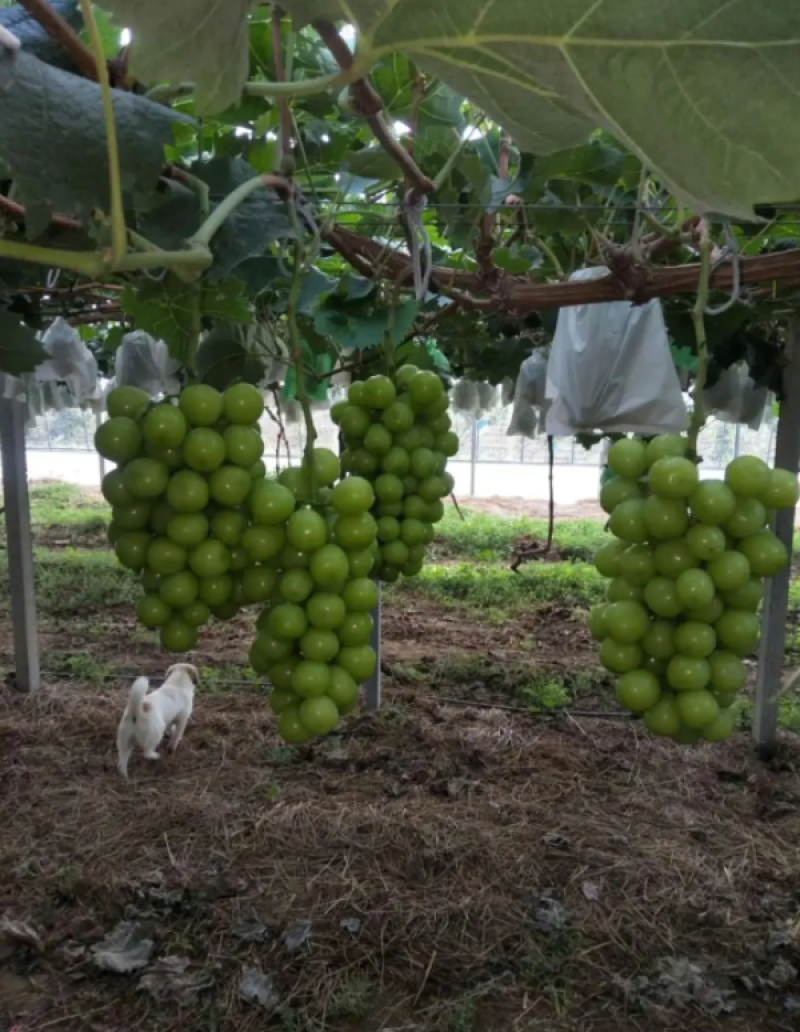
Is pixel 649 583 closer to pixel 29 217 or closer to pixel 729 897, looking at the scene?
pixel 29 217

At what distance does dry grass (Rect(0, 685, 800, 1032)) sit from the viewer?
1982 millimetres

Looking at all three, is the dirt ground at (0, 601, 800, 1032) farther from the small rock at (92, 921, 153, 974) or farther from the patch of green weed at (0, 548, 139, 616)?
the patch of green weed at (0, 548, 139, 616)

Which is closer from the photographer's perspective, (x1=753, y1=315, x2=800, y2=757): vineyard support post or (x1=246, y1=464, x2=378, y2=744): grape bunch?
(x1=246, y1=464, x2=378, y2=744): grape bunch

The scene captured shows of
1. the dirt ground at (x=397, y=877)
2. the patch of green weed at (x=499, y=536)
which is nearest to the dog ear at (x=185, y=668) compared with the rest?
the dirt ground at (x=397, y=877)

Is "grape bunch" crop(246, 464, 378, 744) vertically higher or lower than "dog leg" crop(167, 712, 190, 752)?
higher

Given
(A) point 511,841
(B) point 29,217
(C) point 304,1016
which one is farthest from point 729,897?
(B) point 29,217

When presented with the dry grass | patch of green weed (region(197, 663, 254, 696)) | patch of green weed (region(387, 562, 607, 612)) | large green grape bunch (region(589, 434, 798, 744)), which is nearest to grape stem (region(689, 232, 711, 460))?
large green grape bunch (region(589, 434, 798, 744))

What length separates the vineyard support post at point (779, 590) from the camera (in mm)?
2947

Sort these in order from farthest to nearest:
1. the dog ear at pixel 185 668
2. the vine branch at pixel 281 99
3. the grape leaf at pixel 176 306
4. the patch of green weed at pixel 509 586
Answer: the patch of green weed at pixel 509 586 < the dog ear at pixel 185 668 < the grape leaf at pixel 176 306 < the vine branch at pixel 281 99

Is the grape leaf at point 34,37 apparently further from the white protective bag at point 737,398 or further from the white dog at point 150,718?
the white protective bag at point 737,398

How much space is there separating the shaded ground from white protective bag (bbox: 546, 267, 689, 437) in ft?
4.24

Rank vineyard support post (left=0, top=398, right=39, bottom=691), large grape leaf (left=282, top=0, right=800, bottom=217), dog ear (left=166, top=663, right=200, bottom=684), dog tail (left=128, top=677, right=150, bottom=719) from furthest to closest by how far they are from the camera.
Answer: vineyard support post (left=0, top=398, right=39, bottom=691)
dog ear (left=166, top=663, right=200, bottom=684)
dog tail (left=128, top=677, right=150, bottom=719)
large grape leaf (left=282, top=0, right=800, bottom=217)

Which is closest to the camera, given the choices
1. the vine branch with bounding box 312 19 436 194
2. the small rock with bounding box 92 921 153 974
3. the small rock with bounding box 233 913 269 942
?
the vine branch with bounding box 312 19 436 194

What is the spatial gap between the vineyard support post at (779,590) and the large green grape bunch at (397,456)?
2004 millimetres
